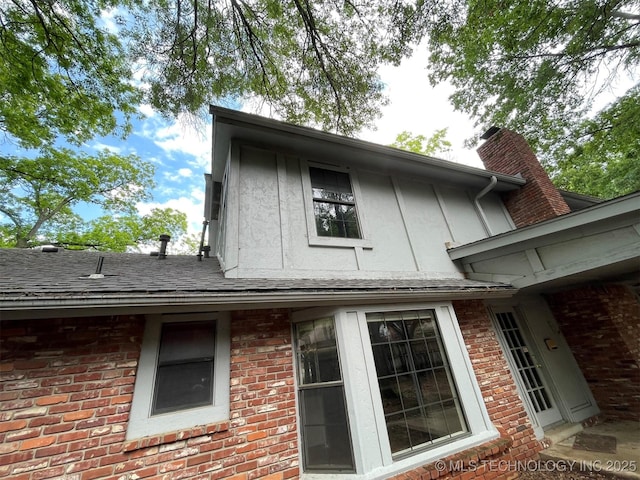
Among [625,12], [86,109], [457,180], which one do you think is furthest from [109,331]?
[625,12]

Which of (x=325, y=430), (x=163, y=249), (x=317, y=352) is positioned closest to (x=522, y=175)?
(x=317, y=352)

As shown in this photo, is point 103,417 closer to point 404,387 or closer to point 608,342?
point 404,387

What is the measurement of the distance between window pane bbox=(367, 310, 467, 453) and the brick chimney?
4612 millimetres

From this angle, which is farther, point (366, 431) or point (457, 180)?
point (457, 180)

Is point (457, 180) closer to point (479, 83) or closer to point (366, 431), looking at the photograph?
point (479, 83)

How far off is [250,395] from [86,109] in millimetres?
7026

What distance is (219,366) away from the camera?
109 inches

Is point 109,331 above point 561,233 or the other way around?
the other way around

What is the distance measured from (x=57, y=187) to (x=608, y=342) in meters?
20.6

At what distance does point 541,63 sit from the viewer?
245 inches

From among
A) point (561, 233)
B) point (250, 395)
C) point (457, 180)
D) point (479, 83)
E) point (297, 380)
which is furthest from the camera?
point (479, 83)

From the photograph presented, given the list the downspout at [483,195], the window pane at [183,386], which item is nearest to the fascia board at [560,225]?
the downspout at [483,195]

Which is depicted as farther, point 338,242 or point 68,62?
point 68,62

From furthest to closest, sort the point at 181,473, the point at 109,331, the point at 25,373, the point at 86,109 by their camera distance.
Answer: the point at 86,109 < the point at 109,331 < the point at 181,473 < the point at 25,373
